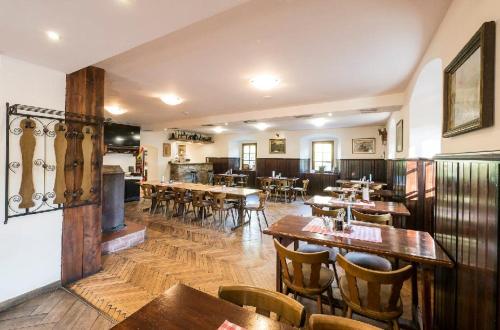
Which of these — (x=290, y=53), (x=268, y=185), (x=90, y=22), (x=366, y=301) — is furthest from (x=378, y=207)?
(x=268, y=185)

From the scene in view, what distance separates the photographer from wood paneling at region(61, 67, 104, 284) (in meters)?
2.75

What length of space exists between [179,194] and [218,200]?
1.14 meters

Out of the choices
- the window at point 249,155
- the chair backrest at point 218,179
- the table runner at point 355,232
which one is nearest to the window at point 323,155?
the window at point 249,155

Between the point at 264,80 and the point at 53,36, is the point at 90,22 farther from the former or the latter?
the point at 264,80

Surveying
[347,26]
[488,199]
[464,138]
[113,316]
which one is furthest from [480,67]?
[113,316]

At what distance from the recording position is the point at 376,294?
1587mm

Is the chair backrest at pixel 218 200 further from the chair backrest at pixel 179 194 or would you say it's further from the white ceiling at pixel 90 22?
the white ceiling at pixel 90 22

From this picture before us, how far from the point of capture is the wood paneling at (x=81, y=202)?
9.04 ft

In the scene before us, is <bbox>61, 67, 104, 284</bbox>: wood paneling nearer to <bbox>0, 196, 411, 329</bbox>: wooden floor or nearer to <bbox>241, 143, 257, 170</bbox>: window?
<bbox>0, 196, 411, 329</bbox>: wooden floor

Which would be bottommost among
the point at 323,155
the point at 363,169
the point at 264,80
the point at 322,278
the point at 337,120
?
the point at 322,278

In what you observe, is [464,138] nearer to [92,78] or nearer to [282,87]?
[282,87]

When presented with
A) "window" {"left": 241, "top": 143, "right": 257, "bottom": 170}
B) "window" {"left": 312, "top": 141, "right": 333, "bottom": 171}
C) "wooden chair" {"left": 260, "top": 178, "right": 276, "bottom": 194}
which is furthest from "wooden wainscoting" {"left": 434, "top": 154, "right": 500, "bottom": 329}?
"window" {"left": 241, "top": 143, "right": 257, "bottom": 170}

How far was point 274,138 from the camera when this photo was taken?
1055cm

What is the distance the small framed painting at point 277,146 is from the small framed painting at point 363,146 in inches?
111
